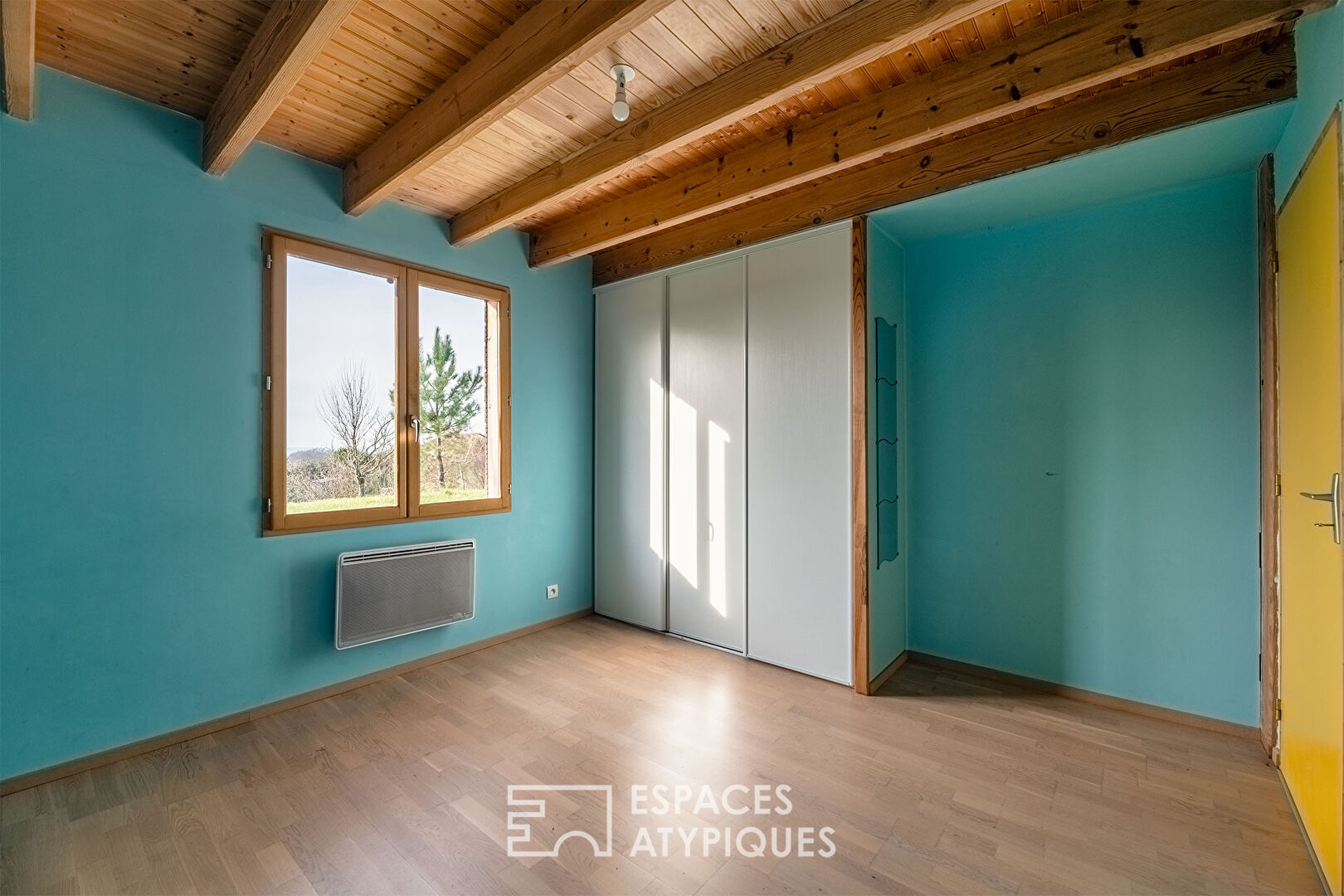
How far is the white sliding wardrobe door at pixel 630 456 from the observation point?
13.2ft

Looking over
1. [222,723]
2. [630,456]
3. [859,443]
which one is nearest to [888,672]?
[859,443]

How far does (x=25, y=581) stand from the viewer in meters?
2.22

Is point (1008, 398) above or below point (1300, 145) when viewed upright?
below

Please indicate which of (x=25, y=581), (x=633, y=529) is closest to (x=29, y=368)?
(x=25, y=581)

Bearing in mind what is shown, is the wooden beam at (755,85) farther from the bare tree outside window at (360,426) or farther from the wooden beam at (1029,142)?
the bare tree outside window at (360,426)

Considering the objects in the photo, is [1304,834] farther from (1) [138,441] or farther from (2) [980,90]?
(1) [138,441]

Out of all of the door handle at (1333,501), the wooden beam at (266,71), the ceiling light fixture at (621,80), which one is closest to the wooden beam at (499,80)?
the ceiling light fixture at (621,80)

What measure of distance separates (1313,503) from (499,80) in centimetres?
321

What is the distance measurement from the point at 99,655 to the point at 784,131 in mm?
3904

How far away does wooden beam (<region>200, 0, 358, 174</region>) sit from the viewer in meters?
1.73

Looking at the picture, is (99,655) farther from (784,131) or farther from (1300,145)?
(1300,145)

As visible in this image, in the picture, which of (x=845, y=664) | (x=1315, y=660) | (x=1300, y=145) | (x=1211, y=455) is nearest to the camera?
(x=1315, y=660)

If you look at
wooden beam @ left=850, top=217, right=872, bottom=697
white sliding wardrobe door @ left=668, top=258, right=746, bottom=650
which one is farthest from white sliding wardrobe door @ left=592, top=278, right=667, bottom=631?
wooden beam @ left=850, top=217, right=872, bottom=697

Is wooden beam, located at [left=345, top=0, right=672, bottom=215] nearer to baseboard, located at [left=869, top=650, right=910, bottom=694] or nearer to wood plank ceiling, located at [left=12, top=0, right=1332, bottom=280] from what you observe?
wood plank ceiling, located at [left=12, top=0, right=1332, bottom=280]
